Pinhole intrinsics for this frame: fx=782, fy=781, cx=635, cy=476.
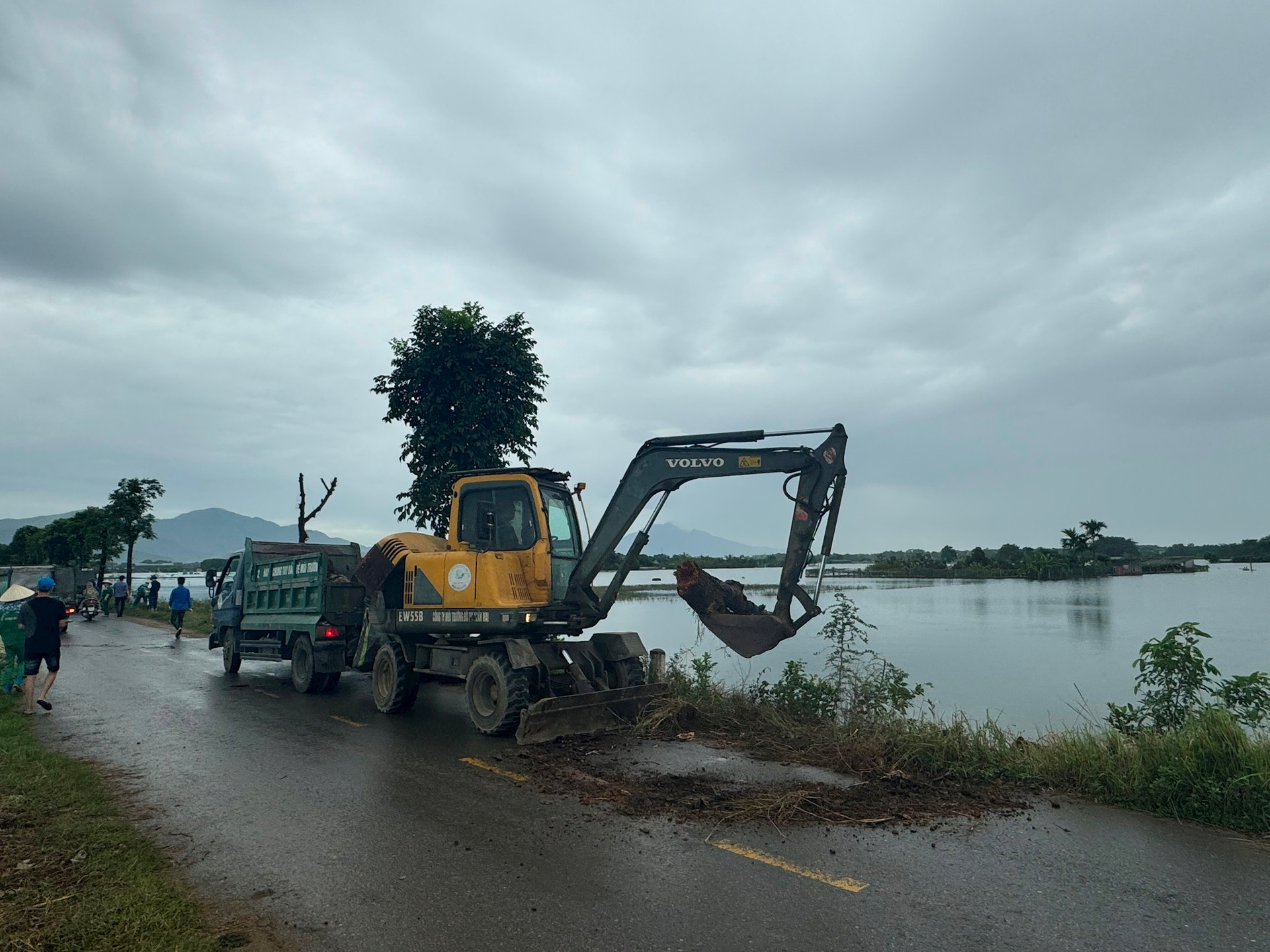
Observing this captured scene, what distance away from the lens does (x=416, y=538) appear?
11.9 metres

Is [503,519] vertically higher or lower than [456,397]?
lower

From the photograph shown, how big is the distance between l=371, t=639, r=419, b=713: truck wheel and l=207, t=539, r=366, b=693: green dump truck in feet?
6.53

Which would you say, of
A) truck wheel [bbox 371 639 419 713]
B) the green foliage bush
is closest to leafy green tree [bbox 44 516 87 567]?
truck wheel [bbox 371 639 419 713]

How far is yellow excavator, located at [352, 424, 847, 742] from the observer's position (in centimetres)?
877

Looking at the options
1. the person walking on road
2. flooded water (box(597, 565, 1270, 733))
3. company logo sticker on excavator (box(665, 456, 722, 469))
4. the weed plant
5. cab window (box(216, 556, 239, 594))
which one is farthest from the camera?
the person walking on road

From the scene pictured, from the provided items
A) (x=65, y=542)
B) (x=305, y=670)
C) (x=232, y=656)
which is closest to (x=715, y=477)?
(x=305, y=670)

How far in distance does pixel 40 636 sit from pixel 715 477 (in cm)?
922

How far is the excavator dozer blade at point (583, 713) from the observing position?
28.9ft

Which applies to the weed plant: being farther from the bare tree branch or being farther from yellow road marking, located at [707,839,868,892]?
the bare tree branch

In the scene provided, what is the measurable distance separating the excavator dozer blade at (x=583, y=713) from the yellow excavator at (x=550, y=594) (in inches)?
0.6

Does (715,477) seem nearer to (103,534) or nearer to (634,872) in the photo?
(634,872)

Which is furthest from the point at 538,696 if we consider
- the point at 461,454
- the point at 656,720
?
the point at 461,454

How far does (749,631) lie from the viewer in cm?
866

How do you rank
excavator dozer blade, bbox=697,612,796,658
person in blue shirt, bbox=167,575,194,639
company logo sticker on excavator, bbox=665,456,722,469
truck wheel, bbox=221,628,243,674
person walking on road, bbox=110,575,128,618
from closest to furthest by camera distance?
excavator dozer blade, bbox=697,612,796,658
company logo sticker on excavator, bbox=665,456,722,469
truck wheel, bbox=221,628,243,674
person in blue shirt, bbox=167,575,194,639
person walking on road, bbox=110,575,128,618
